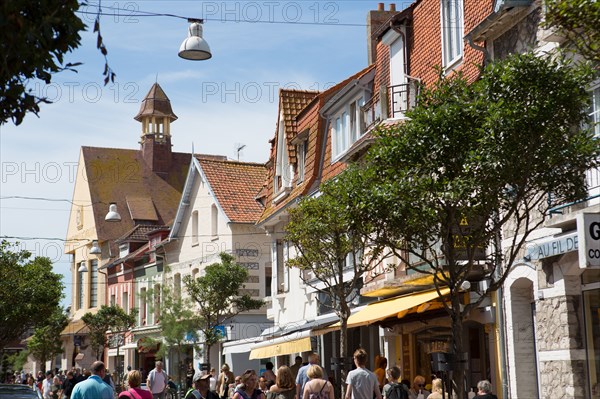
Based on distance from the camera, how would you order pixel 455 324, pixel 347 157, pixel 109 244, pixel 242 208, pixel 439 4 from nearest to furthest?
pixel 455 324 < pixel 439 4 < pixel 347 157 < pixel 242 208 < pixel 109 244

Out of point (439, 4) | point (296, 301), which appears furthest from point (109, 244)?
point (439, 4)

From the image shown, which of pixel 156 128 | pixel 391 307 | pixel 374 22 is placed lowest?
pixel 391 307

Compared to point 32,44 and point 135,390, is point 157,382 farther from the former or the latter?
point 32,44

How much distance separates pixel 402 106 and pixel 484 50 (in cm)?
499

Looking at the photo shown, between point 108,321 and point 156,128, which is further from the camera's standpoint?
point 156,128

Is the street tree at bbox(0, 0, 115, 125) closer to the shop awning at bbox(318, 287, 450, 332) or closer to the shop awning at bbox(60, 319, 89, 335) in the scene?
the shop awning at bbox(318, 287, 450, 332)

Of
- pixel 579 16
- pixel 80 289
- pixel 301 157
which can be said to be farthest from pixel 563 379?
pixel 80 289

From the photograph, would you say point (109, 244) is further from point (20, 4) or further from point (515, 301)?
point (20, 4)

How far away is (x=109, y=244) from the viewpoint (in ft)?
223

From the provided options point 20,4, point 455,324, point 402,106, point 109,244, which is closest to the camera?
point 20,4

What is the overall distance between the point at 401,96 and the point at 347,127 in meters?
4.22

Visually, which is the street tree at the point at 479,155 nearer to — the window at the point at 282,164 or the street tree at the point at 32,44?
the street tree at the point at 32,44

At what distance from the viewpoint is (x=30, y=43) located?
720 centimetres

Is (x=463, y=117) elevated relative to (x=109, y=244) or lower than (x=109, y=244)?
lower
